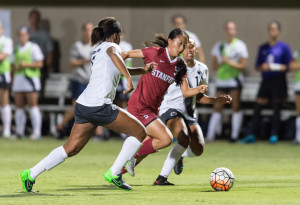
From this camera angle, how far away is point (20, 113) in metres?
16.9

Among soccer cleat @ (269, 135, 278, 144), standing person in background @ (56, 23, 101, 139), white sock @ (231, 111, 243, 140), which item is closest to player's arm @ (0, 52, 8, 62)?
standing person in background @ (56, 23, 101, 139)

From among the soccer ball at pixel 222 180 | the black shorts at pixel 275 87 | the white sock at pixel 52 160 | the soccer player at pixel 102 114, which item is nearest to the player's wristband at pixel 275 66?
the black shorts at pixel 275 87

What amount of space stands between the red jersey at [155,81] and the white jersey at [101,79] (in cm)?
92

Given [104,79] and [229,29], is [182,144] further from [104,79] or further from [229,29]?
[229,29]

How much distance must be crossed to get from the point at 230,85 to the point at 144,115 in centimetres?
753

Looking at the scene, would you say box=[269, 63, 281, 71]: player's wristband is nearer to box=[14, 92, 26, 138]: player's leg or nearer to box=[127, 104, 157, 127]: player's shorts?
box=[14, 92, 26, 138]: player's leg

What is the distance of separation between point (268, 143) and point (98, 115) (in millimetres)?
9025

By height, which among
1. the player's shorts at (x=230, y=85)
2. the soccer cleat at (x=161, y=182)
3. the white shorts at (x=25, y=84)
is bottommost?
the white shorts at (x=25, y=84)

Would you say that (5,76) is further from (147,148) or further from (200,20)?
(147,148)

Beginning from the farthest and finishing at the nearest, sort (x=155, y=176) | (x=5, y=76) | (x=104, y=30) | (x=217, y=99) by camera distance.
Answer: (x=5, y=76)
(x=155, y=176)
(x=217, y=99)
(x=104, y=30)

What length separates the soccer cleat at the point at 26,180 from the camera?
804cm

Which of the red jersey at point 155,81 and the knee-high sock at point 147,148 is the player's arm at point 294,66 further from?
the knee-high sock at point 147,148

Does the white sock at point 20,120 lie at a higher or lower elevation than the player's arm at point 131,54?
lower

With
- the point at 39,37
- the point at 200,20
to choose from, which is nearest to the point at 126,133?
the point at 39,37
